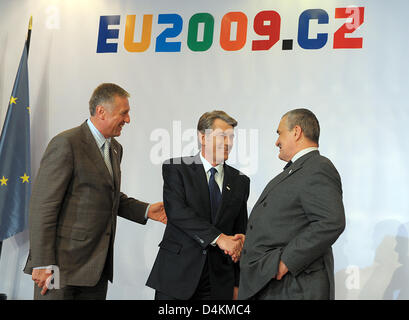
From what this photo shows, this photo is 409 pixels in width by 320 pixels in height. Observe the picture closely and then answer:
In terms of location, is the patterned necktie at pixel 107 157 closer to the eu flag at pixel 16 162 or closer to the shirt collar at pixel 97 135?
the shirt collar at pixel 97 135

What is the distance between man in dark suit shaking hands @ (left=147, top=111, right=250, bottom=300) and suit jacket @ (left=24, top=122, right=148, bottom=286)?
0.34 m

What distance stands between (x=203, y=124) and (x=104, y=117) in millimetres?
582

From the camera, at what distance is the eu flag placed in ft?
15.2

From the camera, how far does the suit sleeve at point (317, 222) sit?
2281mm

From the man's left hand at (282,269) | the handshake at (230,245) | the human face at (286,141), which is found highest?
the human face at (286,141)

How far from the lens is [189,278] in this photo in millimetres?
2777

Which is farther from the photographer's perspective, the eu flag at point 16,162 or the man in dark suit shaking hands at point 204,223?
the eu flag at point 16,162

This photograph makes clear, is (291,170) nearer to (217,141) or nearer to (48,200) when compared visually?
(217,141)

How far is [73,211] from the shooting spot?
274 cm

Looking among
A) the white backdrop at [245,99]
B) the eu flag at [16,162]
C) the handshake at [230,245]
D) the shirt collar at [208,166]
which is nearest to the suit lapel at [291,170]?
the handshake at [230,245]
